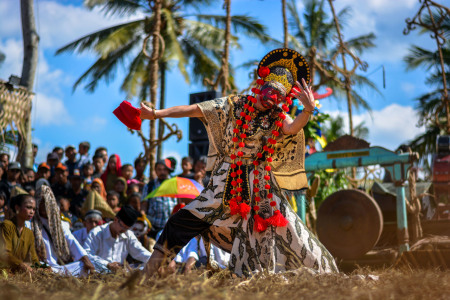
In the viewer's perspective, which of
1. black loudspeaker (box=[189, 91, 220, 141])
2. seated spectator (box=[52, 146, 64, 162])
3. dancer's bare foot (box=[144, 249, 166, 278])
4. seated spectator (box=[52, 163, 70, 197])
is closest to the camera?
dancer's bare foot (box=[144, 249, 166, 278])

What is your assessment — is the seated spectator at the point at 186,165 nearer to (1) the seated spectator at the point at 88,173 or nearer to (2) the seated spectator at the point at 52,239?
(1) the seated spectator at the point at 88,173

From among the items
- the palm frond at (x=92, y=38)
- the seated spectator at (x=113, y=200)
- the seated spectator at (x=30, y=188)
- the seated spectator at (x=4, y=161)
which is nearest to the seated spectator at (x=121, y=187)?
the seated spectator at (x=113, y=200)

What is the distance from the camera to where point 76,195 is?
832 cm

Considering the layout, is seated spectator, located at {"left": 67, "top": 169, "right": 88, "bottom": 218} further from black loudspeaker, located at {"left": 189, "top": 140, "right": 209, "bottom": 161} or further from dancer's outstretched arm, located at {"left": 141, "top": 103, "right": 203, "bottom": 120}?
dancer's outstretched arm, located at {"left": 141, "top": 103, "right": 203, "bottom": 120}

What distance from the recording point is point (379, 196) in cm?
821

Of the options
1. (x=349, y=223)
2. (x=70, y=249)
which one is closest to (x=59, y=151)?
(x=70, y=249)

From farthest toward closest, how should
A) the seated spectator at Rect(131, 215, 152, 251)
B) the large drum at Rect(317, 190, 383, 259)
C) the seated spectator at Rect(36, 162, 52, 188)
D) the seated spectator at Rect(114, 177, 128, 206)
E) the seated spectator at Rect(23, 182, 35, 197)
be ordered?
the seated spectator at Rect(36, 162, 52, 188)
the seated spectator at Rect(114, 177, 128, 206)
the seated spectator at Rect(23, 182, 35, 197)
the large drum at Rect(317, 190, 383, 259)
the seated spectator at Rect(131, 215, 152, 251)

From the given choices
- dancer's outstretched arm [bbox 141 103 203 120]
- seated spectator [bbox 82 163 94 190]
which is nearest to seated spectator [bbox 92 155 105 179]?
seated spectator [bbox 82 163 94 190]

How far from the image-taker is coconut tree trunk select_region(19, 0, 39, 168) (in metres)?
8.95

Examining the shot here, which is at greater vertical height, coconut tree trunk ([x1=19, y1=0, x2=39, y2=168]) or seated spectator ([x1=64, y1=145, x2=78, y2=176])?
coconut tree trunk ([x1=19, y1=0, x2=39, y2=168])

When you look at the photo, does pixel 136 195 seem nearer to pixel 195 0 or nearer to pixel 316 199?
pixel 316 199

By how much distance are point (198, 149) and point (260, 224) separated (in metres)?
5.52

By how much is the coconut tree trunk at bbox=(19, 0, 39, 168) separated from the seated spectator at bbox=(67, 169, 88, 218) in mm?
1097

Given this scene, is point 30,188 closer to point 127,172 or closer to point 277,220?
point 127,172
